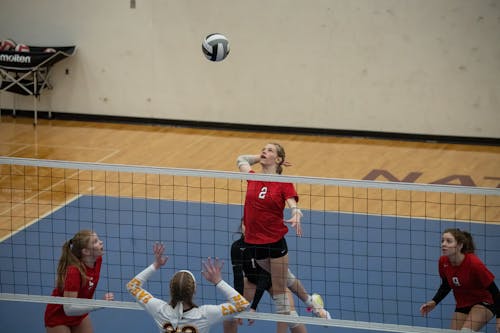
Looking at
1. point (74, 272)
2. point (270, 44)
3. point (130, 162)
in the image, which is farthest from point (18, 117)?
point (74, 272)

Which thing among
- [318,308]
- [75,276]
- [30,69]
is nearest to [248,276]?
[318,308]

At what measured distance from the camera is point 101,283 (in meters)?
10.1

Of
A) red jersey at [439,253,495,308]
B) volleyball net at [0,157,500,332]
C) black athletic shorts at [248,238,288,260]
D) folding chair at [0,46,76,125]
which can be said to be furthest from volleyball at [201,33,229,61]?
red jersey at [439,253,495,308]

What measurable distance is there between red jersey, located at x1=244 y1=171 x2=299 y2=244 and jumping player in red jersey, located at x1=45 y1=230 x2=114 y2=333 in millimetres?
1479

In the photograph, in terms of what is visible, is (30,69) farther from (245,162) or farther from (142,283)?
(142,283)

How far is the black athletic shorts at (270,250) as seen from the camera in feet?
26.8

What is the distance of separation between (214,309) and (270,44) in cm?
1121

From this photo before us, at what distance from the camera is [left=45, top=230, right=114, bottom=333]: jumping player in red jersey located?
7359 millimetres

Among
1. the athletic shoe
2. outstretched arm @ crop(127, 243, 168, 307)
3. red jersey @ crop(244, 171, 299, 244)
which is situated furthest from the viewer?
the athletic shoe

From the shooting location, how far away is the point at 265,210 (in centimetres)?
812

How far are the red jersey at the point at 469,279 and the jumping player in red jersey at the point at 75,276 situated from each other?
9.63ft

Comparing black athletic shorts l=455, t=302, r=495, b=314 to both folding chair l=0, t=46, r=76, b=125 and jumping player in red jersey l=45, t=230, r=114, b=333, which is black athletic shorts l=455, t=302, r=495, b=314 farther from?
folding chair l=0, t=46, r=76, b=125

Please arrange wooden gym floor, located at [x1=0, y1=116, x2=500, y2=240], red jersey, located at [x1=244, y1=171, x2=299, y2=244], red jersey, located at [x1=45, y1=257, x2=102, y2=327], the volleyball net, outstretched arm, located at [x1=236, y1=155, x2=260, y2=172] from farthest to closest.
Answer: wooden gym floor, located at [x1=0, y1=116, x2=500, y2=240] → the volleyball net → outstretched arm, located at [x1=236, y1=155, x2=260, y2=172] → red jersey, located at [x1=244, y1=171, x2=299, y2=244] → red jersey, located at [x1=45, y1=257, x2=102, y2=327]

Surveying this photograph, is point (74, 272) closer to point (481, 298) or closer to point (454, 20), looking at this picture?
point (481, 298)
